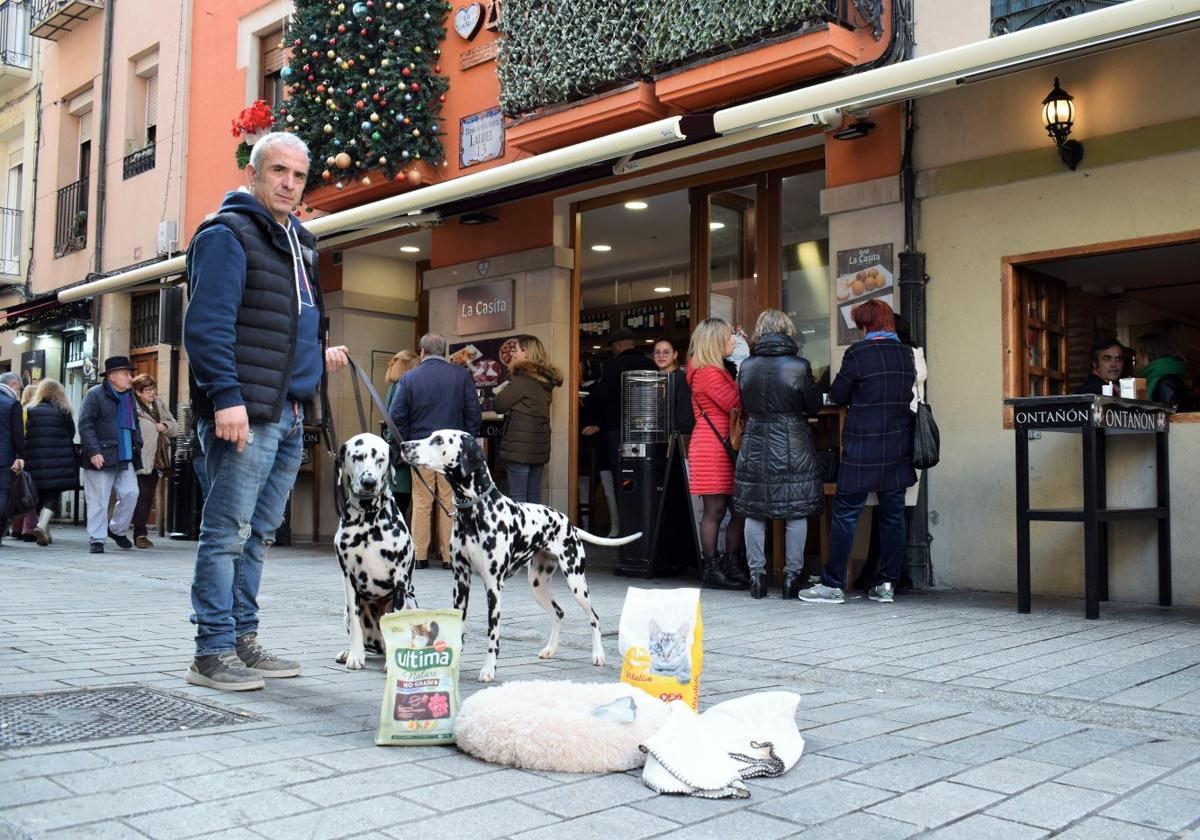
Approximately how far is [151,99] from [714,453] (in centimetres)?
1424

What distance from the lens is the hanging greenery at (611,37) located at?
902 cm

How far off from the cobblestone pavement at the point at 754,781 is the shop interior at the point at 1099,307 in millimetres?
2367

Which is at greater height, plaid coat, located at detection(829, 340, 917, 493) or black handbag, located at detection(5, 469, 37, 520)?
plaid coat, located at detection(829, 340, 917, 493)

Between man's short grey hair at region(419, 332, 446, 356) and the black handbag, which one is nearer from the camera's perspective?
man's short grey hair at region(419, 332, 446, 356)

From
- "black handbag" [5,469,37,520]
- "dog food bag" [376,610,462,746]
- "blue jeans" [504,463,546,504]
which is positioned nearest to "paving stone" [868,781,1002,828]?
"dog food bag" [376,610,462,746]

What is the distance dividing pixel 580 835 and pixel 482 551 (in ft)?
7.76

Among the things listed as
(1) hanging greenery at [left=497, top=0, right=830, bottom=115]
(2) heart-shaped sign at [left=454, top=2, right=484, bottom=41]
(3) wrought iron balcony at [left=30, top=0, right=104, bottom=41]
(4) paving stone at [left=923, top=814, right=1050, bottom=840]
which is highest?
(3) wrought iron balcony at [left=30, top=0, right=104, bottom=41]

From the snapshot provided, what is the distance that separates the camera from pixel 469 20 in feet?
41.6

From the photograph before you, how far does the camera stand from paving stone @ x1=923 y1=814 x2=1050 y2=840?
290cm

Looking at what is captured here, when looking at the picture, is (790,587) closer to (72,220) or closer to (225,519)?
(225,519)

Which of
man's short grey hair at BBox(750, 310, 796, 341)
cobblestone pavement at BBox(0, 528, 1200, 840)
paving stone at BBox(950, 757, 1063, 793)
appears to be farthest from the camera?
man's short grey hair at BBox(750, 310, 796, 341)

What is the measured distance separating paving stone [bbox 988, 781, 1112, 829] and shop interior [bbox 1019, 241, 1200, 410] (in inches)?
226

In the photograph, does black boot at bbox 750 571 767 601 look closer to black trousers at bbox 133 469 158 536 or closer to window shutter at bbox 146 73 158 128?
black trousers at bbox 133 469 158 536

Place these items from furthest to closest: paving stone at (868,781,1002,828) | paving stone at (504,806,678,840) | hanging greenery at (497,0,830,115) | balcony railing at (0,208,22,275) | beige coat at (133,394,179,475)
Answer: balcony railing at (0,208,22,275) < beige coat at (133,394,179,475) < hanging greenery at (497,0,830,115) < paving stone at (868,781,1002,828) < paving stone at (504,806,678,840)
